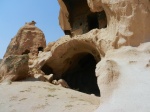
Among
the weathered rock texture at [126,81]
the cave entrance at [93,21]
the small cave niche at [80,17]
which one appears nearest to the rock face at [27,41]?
the small cave niche at [80,17]

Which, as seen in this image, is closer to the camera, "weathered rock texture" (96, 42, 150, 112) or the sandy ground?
"weathered rock texture" (96, 42, 150, 112)

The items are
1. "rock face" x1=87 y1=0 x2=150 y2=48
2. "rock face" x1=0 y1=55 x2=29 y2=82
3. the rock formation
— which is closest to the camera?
the rock formation

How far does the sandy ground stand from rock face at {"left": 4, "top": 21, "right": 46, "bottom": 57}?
317 inches

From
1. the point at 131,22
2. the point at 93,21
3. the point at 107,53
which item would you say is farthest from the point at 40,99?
the point at 93,21

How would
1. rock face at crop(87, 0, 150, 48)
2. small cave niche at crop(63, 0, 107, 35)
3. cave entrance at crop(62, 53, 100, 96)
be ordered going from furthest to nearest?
cave entrance at crop(62, 53, 100, 96) < small cave niche at crop(63, 0, 107, 35) < rock face at crop(87, 0, 150, 48)

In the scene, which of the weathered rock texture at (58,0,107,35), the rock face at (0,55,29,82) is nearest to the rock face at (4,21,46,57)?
the weathered rock texture at (58,0,107,35)

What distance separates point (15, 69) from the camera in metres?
8.53

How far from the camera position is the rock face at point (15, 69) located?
8.50m

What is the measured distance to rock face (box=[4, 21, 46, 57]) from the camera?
1586cm

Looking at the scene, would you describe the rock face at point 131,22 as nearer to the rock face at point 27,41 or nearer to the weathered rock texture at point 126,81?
the weathered rock texture at point 126,81

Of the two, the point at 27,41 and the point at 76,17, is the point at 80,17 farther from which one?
the point at 27,41

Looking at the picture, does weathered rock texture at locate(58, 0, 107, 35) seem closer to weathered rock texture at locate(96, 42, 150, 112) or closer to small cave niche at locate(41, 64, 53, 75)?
small cave niche at locate(41, 64, 53, 75)

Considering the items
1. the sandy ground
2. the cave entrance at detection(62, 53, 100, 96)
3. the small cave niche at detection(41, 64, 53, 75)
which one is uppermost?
the sandy ground

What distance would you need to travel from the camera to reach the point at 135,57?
5641mm
